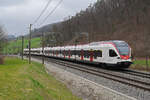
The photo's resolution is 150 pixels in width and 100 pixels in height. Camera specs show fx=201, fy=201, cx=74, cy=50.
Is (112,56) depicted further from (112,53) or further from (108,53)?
(108,53)

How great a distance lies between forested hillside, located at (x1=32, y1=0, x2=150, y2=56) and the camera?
49.8m

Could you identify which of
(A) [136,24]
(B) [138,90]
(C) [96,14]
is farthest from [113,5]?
(B) [138,90]

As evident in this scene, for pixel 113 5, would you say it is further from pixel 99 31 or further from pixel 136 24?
pixel 136 24

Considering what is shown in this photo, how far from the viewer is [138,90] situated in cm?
1176

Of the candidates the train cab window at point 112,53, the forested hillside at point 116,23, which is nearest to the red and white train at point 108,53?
the train cab window at point 112,53

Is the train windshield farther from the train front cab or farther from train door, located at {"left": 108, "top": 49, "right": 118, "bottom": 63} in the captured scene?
train door, located at {"left": 108, "top": 49, "right": 118, "bottom": 63}

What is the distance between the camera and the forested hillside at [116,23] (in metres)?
49.8

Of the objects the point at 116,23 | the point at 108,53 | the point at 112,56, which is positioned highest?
the point at 116,23

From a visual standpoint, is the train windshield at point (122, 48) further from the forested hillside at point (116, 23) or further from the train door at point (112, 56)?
the forested hillside at point (116, 23)

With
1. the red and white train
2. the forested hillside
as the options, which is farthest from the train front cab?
the forested hillside

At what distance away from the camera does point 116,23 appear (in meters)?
69.9

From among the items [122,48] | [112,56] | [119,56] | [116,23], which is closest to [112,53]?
[112,56]

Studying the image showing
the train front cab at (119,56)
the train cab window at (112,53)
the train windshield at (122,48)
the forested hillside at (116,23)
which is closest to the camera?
the train front cab at (119,56)

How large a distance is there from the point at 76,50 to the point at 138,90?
74.4 feet
